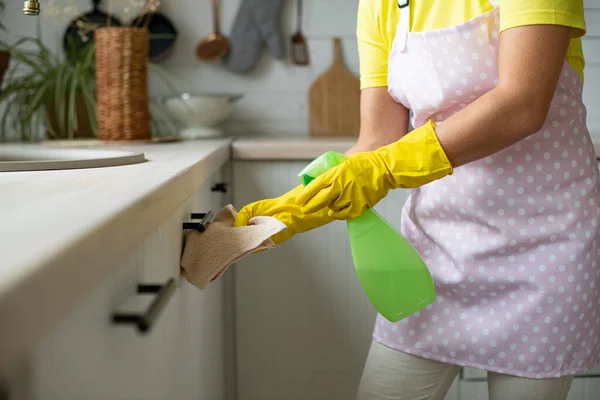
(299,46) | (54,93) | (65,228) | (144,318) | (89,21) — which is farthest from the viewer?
(299,46)

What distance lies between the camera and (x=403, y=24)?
1217mm

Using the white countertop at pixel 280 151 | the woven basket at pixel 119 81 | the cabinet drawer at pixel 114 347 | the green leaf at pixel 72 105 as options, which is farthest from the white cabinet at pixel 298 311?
the cabinet drawer at pixel 114 347

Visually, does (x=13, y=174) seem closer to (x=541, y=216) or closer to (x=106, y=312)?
(x=106, y=312)

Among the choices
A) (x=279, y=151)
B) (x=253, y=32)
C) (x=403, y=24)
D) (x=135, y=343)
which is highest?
(x=253, y=32)

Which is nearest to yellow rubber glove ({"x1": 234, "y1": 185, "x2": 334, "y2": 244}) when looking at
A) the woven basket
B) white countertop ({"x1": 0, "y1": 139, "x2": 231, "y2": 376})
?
white countertop ({"x1": 0, "y1": 139, "x2": 231, "y2": 376})

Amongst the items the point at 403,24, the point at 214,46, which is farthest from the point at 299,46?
the point at 403,24

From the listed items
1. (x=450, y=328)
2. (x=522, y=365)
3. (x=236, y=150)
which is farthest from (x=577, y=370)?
(x=236, y=150)

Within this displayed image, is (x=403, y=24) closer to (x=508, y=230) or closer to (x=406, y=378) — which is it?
(x=508, y=230)

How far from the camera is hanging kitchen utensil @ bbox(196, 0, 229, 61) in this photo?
7.44 ft

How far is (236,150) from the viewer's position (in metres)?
1.76

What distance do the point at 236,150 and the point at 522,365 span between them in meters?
0.85

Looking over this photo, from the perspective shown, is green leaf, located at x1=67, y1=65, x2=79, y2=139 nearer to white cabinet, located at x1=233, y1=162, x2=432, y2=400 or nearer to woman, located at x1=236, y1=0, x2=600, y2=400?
white cabinet, located at x1=233, y1=162, x2=432, y2=400

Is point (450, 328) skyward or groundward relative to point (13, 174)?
groundward

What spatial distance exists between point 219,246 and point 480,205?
0.47 m
